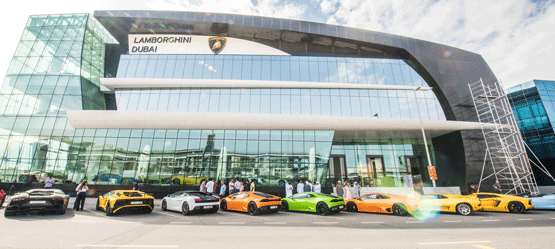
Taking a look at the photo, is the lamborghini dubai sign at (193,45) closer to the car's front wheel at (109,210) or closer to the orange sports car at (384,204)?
the orange sports car at (384,204)

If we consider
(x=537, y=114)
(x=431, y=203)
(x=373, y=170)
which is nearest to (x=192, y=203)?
(x=431, y=203)

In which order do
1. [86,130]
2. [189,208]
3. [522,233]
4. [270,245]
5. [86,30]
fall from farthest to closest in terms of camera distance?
[86,30]
[86,130]
[189,208]
[522,233]
[270,245]

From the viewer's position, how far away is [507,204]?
11.6 m

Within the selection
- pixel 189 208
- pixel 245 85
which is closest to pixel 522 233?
pixel 189 208

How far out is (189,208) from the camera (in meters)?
10.4

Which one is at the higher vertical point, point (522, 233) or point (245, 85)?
point (245, 85)

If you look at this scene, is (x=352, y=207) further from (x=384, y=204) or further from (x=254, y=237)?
(x=254, y=237)

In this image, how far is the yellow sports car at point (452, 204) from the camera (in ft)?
35.1

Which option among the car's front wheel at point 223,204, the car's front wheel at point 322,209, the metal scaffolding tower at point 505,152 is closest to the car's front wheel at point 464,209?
the car's front wheel at point 322,209

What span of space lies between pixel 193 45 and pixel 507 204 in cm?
2940

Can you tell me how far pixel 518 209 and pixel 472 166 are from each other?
1126cm

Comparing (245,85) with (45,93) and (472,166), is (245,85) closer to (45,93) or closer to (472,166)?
(45,93)

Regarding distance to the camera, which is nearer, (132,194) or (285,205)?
(132,194)

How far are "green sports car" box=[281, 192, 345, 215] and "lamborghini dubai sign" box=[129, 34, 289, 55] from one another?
17.9 m
